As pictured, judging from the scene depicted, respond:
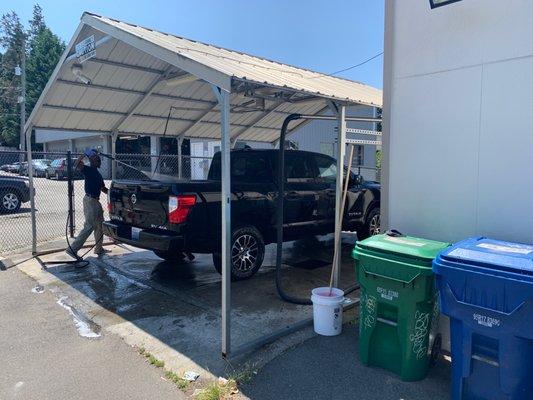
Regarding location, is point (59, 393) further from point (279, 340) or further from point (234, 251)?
point (234, 251)

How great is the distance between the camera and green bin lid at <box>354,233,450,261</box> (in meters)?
3.08

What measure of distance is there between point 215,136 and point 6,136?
47.0 metres

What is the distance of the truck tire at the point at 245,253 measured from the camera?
5.68 metres

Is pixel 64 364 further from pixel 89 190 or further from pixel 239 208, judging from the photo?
pixel 89 190

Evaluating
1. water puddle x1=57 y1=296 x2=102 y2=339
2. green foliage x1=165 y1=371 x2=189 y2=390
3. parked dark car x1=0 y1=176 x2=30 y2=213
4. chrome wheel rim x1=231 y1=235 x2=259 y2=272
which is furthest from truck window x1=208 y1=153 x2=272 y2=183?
parked dark car x1=0 y1=176 x2=30 y2=213

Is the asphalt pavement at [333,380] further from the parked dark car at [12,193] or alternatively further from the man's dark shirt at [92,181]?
the parked dark car at [12,193]

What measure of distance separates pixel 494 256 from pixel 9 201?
1309cm

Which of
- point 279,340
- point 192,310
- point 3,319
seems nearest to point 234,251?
point 192,310

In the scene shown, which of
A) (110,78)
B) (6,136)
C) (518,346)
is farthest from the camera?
(6,136)

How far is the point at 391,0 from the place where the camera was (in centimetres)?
414

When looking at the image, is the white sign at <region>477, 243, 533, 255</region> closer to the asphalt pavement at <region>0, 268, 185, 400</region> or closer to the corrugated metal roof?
the corrugated metal roof

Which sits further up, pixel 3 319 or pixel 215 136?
pixel 215 136

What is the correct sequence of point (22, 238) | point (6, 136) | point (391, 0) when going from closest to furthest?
point (391, 0) → point (22, 238) → point (6, 136)

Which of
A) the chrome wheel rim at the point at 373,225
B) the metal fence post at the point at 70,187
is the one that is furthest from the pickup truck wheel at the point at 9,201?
the chrome wheel rim at the point at 373,225
